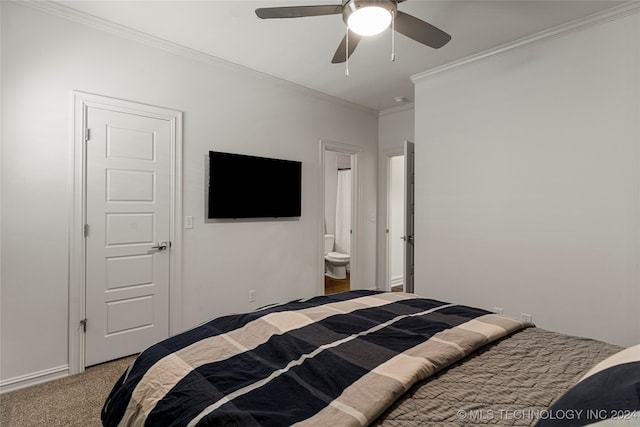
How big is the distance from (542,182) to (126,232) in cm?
352

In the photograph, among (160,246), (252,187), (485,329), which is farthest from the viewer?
(252,187)

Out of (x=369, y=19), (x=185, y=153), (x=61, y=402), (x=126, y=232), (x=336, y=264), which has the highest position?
(x=369, y=19)

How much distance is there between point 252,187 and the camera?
351 cm

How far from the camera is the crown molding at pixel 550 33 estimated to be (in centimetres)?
238

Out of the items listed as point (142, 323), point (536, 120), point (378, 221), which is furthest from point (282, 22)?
point (378, 221)

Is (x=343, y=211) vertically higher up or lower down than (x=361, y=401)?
higher up

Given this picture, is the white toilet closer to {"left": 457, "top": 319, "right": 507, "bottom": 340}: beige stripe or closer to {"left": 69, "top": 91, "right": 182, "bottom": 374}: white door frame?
{"left": 69, "top": 91, "right": 182, "bottom": 374}: white door frame

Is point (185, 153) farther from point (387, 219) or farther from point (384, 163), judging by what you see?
point (387, 219)

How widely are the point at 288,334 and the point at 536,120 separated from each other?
2.77 metres

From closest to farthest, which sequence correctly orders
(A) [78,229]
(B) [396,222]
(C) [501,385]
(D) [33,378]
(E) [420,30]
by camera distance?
(C) [501,385] < (E) [420,30] < (D) [33,378] < (A) [78,229] < (B) [396,222]

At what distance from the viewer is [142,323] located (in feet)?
9.32

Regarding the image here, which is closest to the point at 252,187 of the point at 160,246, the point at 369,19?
the point at 160,246

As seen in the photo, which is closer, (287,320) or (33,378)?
(287,320)

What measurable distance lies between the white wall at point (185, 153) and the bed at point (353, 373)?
5.41ft
